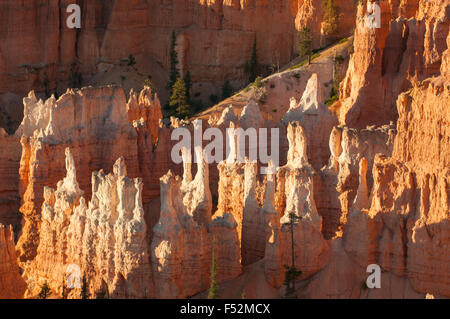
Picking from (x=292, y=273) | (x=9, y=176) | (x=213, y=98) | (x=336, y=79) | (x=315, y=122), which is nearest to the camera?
(x=292, y=273)

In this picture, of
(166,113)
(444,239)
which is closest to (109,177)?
(444,239)

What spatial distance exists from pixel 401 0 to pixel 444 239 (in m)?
27.9

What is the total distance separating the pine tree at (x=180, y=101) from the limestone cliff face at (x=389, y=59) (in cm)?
1477

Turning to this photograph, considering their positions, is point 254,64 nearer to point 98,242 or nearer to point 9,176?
point 9,176

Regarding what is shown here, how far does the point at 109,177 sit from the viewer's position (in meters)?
40.2

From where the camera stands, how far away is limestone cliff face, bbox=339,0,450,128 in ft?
179

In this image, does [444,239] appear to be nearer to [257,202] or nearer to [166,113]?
[257,202]

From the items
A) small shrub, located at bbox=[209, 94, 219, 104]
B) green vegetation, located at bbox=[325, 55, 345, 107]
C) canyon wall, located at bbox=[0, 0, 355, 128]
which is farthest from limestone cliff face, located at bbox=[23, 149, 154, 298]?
canyon wall, located at bbox=[0, 0, 355, 128]

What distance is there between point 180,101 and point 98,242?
31045 millimetres

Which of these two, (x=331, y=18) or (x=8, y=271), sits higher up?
(x=331, y=18)

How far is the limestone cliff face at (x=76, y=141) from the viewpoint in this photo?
48688 mm

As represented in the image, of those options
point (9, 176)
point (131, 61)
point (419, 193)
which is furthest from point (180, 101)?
point (419, 193)

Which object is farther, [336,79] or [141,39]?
[141,39]

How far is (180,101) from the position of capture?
231 ft
